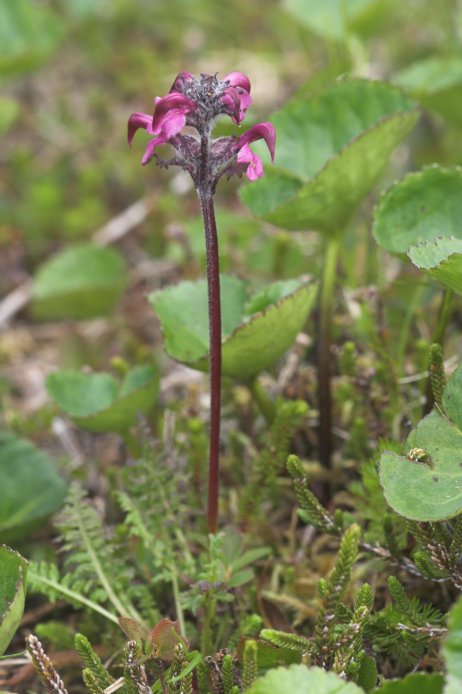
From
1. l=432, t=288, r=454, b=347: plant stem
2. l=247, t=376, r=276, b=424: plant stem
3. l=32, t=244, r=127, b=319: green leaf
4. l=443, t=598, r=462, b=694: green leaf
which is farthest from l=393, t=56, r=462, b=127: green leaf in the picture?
l=443, t=598, r=462, b=694: green leaf

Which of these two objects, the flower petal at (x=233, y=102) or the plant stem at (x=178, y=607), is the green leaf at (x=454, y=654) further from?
the flower petal at (x=233, y=102)

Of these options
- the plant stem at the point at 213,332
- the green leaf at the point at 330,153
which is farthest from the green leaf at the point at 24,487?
the green leaf at the point at 330,153

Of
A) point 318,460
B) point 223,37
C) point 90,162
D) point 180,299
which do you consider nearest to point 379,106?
point 180,299

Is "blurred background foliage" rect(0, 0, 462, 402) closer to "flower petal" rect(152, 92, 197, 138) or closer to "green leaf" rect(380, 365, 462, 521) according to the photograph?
"green leaf" rect(380, 365, 462, 521)

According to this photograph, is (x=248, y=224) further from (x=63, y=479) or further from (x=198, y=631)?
(x=198, y=631)

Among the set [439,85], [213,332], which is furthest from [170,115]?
[439,85]

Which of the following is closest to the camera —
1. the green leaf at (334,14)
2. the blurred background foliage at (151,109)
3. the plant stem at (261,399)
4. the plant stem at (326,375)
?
the plant stem at (261,399)
